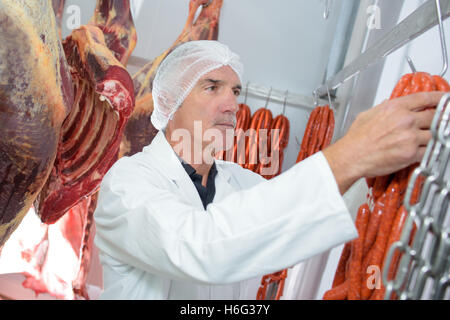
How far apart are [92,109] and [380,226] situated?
1.60m

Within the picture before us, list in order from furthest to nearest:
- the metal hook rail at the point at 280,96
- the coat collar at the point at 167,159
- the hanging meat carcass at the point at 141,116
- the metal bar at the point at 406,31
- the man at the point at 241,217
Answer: the metal hook rail at the point at 280,96 < the hanging meat carcass at the point at 141,116 < the coat collar at the point at 167,159 < the metal bar at the point at 406,31 < the man at the point at 241,217

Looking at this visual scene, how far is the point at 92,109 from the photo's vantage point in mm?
1946

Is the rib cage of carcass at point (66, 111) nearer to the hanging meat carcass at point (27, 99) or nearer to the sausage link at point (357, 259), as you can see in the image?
the hanging meat carcass at point (27, 99)

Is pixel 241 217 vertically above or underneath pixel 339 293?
above

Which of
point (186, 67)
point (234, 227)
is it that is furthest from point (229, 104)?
point (234, 227)

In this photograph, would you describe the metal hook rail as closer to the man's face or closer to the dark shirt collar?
the man's face

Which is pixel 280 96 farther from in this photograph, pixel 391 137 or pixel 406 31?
pixel 391 137

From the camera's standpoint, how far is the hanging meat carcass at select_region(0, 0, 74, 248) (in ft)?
4.57

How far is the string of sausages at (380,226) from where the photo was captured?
0.75 metres

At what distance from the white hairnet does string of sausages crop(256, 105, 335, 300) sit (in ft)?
2.02

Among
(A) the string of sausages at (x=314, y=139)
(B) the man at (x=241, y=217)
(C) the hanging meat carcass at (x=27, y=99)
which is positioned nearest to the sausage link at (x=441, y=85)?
(B) the man at (x=241, y=217)

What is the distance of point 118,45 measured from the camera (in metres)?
2.06
